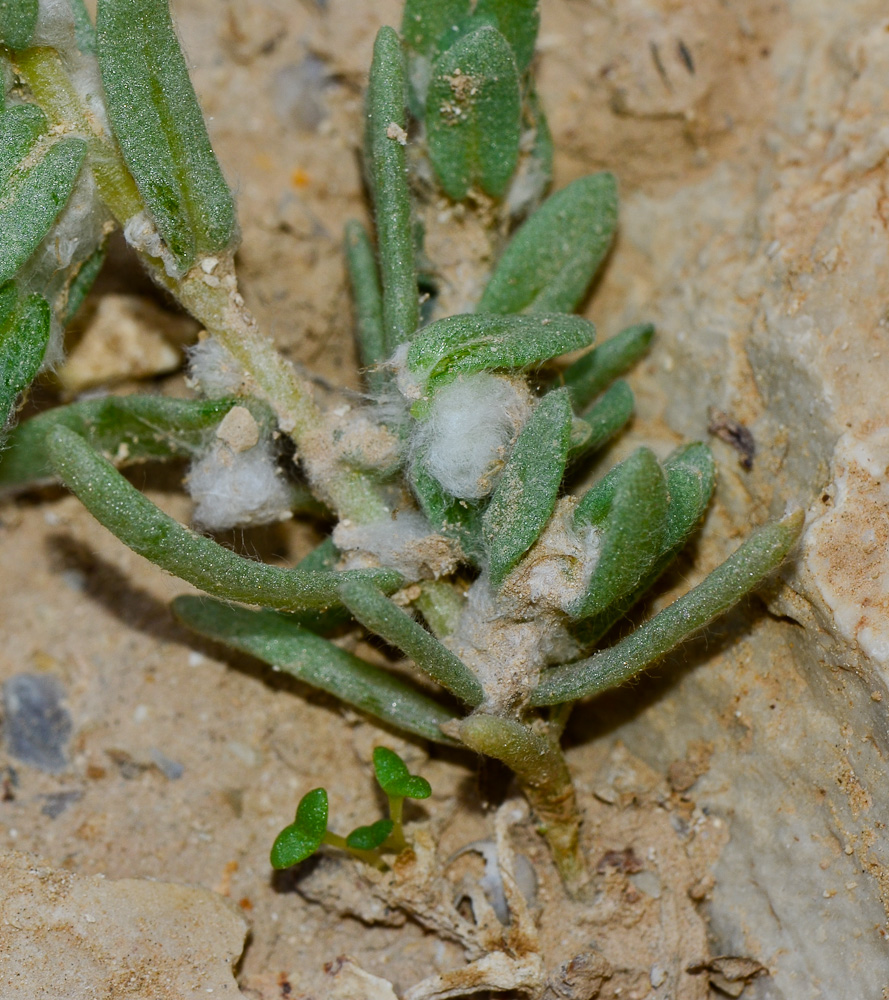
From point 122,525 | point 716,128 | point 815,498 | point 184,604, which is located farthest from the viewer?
point 716,128

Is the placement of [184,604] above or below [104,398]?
below

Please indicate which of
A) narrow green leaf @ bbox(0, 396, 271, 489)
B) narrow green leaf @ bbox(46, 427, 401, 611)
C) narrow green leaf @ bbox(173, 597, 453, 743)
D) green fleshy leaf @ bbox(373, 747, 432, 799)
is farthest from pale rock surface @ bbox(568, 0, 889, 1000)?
narrow green leaf @ bbox(0, 396, 271, 489)

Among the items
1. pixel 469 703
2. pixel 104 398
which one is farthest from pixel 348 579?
pixel 104 398

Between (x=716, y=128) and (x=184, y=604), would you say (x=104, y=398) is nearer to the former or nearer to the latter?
(x=184, y=604)

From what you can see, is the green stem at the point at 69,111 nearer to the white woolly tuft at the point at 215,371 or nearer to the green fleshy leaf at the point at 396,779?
the white woolly tuft at the point at 215,371

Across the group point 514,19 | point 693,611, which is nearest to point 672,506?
point 693,611

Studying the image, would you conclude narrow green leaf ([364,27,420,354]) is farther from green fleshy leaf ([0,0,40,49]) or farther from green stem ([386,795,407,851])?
green stem ([386,795,407,851])

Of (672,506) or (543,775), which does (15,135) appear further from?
(543,775)
